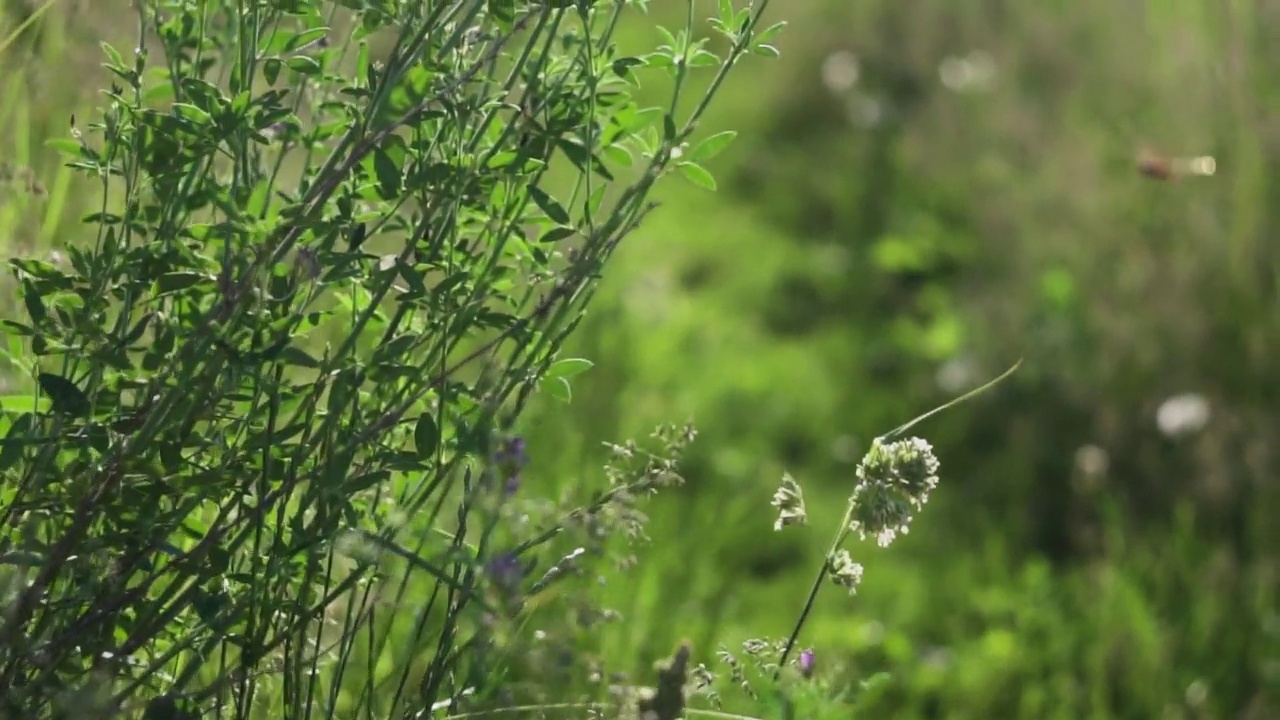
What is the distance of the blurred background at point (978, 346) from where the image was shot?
2.77 m

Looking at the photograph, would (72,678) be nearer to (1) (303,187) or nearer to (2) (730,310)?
(1) (303,187)

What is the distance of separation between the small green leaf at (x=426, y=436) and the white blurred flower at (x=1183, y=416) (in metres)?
2.41

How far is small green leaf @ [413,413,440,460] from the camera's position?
1.42 meters

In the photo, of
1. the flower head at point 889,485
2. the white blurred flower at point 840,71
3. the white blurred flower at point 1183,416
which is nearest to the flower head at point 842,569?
the flower head at point 889,485

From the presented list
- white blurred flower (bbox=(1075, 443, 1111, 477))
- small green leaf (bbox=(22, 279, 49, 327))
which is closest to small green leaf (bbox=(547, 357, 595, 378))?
small green leaf (bbox=(22, 279, 49, 327))

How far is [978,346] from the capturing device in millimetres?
4027

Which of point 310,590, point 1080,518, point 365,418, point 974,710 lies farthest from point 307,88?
point 1080,518

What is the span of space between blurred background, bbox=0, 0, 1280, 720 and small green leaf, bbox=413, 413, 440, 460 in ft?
2.15

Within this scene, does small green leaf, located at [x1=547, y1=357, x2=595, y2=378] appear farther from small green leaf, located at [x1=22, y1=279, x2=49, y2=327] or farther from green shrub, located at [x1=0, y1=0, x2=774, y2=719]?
small green leaf, located at [x1=22, y1=279, x2=49, y2=327]

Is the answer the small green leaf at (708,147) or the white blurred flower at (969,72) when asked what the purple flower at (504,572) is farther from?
the white blurred flower at (969,72)

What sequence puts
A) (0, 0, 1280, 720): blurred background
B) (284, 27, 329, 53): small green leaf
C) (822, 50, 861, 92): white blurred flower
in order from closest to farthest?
(284, 27, 329, 53): small green leaf
(0, 0, 1280, 720): blurred background
(822, 50, 861, 92): white blurred flower

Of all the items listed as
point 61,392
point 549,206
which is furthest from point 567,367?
point 61,392

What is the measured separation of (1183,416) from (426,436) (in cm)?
246

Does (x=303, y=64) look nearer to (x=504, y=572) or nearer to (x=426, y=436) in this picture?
(x=426, y=436)
